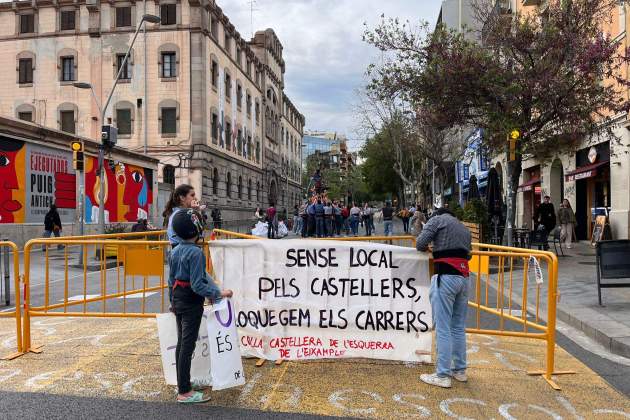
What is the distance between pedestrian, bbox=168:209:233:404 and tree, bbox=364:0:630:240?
34.7 ft

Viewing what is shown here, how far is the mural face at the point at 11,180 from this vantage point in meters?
18.6

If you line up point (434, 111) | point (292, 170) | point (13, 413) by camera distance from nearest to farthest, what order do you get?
point (13, 413) → point (434, 111) → point (292, 170)

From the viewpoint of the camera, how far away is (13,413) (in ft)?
13.5

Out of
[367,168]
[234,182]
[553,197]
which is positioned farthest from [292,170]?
[553,197]

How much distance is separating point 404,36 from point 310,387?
523 inches

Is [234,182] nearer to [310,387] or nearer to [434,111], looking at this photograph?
[434,111]

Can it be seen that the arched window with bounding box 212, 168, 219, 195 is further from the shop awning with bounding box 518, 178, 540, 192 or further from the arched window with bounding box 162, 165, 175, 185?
the shop awning with bounding box 518, 178, 540, 192

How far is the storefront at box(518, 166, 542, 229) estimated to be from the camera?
86.8 feet

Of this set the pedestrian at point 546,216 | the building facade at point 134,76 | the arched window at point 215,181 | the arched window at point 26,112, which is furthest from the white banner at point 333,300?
the arched window at point 26,112

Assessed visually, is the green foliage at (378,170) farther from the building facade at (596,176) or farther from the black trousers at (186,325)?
the black trousers at (186,325)

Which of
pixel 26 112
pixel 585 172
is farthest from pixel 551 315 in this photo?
pixel 26 112

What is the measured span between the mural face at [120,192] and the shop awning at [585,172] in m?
19.2

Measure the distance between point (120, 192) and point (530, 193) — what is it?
2118 centimetres

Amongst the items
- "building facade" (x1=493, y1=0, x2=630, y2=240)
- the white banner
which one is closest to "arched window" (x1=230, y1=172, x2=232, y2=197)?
"building facade" (x1=493, y1=0, x2=630, y2=240)
